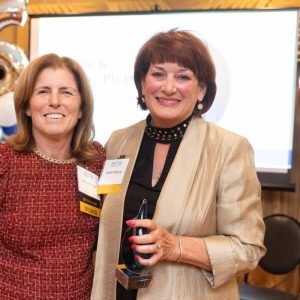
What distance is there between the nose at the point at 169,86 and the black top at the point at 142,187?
20 cm

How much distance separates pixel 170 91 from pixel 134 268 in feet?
1.94

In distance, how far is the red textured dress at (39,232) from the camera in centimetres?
147

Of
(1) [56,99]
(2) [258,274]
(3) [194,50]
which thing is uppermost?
(3) [194,50]

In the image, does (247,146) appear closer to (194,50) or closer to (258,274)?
(194,50)

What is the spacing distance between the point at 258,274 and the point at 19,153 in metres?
2.53

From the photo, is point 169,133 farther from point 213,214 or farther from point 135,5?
point 135,5

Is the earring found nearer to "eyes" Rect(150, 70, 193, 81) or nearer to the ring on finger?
"eyes" Rect(150, 70, 193, 81)

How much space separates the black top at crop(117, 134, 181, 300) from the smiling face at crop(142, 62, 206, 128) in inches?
4.8

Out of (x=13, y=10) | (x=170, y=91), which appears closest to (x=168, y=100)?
(x=170, y=91)

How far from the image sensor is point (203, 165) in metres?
1.51

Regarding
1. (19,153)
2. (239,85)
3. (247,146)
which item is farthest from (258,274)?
(19,153)

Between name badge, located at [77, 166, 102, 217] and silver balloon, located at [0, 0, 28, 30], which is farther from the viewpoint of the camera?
silver balloon, located at [0, 0, 28, 30]

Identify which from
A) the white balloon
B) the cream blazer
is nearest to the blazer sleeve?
the cream blazer

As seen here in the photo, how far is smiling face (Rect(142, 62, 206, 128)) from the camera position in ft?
5.08
